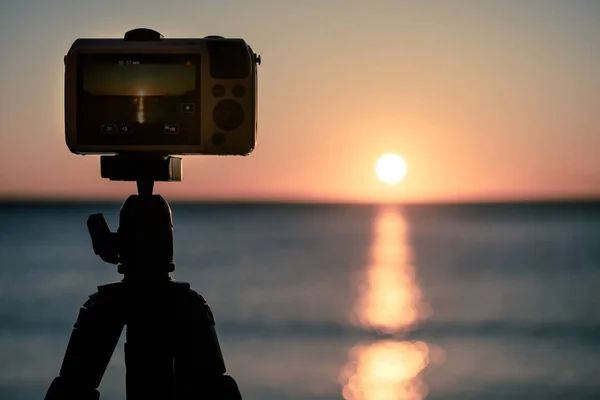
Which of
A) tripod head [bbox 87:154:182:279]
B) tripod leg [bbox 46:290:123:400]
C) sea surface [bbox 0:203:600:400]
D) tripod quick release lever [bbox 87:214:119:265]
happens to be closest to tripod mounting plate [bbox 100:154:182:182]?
tripod head [bbox 87:154:182:279]

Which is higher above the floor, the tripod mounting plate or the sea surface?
the sea surface

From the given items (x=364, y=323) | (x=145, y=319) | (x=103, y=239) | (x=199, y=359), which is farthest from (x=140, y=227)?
(x=364, y=323)

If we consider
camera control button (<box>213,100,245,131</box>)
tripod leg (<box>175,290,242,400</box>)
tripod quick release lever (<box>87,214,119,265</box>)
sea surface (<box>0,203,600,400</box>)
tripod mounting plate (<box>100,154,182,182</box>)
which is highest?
sea surface (<box>0,203,600,400</box>)

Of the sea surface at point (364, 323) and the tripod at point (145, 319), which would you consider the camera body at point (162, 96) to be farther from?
the sea surface at point (364, 323)

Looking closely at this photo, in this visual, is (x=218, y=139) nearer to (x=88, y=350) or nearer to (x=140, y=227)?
(x=140, y=227)

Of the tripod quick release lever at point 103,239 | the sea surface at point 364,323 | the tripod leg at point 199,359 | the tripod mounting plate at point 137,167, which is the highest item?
the sea surface at point 364,323

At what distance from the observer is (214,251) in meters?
41.3

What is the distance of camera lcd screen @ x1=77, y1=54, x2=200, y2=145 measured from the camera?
85.4 inches

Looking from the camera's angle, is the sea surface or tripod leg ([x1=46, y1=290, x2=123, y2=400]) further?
the sea surface

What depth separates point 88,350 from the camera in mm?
2232

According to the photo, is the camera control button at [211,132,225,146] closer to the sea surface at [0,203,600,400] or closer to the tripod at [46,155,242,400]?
the tripod at [46,155,242,400]

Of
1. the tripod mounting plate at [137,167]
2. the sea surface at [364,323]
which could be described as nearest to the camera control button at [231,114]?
the tripod mounting plate at [137,167]

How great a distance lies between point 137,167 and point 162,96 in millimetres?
186

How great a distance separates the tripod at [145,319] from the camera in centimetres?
222
